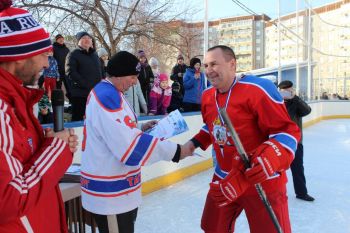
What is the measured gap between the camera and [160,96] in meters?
6.25

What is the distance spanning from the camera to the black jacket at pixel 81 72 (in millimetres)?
4969

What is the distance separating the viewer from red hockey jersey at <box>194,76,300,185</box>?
207cm

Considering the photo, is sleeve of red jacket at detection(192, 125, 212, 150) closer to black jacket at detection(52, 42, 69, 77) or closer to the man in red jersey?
the man in red jersey

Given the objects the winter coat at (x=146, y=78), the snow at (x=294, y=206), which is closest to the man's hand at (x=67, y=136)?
the snow at (x=294, y=206)

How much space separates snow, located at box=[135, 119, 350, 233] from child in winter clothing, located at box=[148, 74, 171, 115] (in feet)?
4.18

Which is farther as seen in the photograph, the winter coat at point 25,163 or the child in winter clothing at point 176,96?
the child in winter clothing at point 176,96

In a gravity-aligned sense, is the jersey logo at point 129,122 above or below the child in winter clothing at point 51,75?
below

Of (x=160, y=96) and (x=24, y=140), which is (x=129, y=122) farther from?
(x=160, y=96)

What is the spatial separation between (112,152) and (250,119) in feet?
2.67

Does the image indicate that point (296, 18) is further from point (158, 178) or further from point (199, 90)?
point (158, 178)

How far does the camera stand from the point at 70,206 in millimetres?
2809

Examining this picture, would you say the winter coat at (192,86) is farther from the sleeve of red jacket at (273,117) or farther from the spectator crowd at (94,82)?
the sleeve of red jacket at (273,117)

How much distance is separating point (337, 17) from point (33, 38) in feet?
111

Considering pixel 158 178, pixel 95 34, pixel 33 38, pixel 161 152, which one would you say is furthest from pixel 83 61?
pixel 95 34
